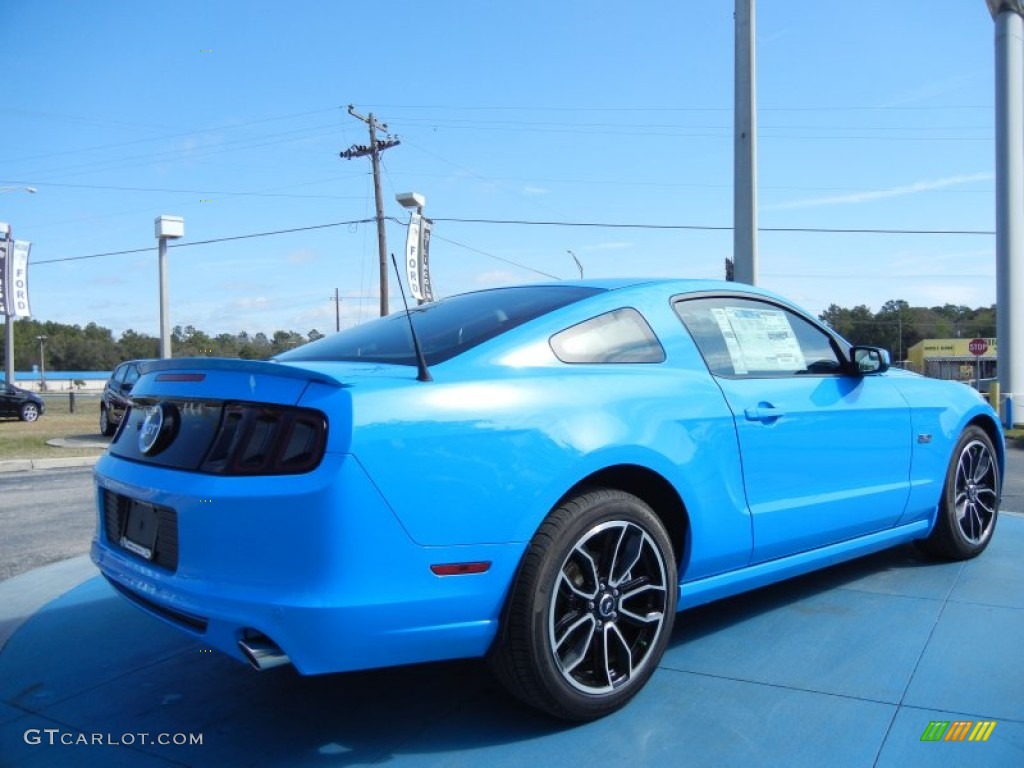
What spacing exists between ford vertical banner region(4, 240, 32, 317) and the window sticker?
26432 mm

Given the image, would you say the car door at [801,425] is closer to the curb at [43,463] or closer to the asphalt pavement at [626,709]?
the asphalt pavement at [626,709]

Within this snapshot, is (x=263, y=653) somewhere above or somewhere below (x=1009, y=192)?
below

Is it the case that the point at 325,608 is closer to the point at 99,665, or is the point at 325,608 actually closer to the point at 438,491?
the point at 438,491

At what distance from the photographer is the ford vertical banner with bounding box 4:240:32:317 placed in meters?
24.7

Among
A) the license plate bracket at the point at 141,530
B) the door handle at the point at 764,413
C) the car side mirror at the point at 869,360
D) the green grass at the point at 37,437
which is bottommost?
the green grass at the point at 37,437

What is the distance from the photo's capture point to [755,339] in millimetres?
3613

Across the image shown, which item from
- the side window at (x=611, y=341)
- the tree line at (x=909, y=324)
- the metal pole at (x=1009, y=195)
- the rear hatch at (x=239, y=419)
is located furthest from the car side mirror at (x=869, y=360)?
the tree line at (x=909, y=324)

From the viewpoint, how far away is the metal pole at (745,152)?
950 cm

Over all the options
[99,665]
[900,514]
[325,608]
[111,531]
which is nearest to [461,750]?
[325,608]

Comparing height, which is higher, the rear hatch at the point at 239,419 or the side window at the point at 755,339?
the side window at the point at 755,339

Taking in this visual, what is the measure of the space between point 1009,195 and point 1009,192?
0.22ft

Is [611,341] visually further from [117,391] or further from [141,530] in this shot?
[117,391]

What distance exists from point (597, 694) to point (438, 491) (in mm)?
897

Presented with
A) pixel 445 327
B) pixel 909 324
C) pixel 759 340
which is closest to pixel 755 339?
pixel 759 340
